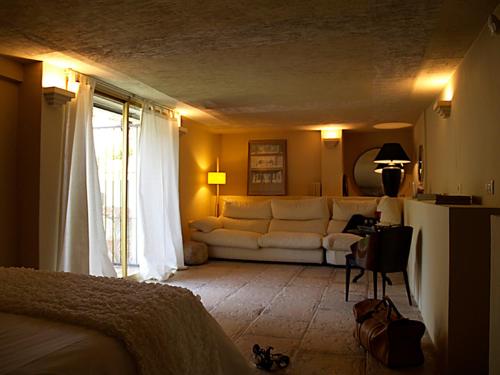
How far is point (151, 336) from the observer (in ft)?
4.75

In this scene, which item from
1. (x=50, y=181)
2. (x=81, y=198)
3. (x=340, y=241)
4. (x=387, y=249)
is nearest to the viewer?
(x=50, y=181)

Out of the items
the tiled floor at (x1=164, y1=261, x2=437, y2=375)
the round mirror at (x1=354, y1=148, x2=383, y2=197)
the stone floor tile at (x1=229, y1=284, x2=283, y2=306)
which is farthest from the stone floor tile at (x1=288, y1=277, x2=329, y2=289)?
the round mirror at (x1=354, y1=148, x2=383, y2=197)

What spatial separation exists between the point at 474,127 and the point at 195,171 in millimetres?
4494

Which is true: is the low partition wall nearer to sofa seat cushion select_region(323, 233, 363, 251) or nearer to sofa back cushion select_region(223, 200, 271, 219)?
sofa seat cushion select_region(323, 233, 363, 251)

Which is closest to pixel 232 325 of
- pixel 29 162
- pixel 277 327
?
pixel 277 327

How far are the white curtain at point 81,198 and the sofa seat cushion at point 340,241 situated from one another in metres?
3.13

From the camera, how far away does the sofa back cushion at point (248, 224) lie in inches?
263

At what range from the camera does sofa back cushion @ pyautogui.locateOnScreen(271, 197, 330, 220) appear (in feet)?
21.7

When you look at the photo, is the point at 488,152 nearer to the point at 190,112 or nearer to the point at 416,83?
the point at 416,83

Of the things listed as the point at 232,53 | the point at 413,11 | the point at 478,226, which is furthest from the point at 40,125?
the point at 478,226

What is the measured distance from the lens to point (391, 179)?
6.02 metres

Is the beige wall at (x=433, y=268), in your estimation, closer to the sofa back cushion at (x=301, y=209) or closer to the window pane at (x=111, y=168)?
the sofa back cushion at (x=301, y=209)

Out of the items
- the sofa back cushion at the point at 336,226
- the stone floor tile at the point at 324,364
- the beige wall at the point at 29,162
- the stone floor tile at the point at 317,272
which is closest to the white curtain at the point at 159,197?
the beige wall at the point at 29,162

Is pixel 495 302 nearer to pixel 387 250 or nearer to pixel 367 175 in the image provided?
pixel 387 250
